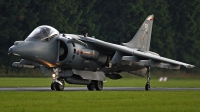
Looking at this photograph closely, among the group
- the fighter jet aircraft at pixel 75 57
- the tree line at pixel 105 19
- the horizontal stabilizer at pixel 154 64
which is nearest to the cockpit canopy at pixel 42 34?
the fighter jet aircraft at pixel 75 57

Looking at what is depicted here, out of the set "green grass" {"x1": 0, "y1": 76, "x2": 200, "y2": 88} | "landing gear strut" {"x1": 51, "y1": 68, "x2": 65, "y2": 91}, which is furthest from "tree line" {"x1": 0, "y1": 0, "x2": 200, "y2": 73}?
"landing gear strut" {"x1": 51, "y1": 68, "x2": 65, "y2": 91}

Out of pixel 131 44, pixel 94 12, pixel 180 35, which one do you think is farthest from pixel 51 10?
pixel 131 44

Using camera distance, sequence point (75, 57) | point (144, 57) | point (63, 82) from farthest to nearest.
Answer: point (144, 57)
point (75, 57)
point (63, 82)

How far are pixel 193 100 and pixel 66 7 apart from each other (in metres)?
41.7

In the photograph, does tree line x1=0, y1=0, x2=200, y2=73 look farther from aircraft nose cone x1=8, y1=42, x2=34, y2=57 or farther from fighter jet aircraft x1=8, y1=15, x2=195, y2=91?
aircraft nose cone x1=8, y1=42, x2=34, y2=57

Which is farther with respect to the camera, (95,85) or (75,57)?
(95,85)

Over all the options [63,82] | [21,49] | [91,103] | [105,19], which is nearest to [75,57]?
[63,82]

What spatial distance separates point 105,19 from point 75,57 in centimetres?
3848

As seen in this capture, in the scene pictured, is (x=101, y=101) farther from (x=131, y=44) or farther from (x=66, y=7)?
(x=66, y=7)

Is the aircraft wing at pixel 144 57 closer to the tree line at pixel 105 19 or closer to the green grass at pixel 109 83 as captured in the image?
the green grass at pixel 109 83

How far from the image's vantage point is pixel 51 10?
57.7 m

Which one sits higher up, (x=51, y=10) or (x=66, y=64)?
(x=51, y=10)

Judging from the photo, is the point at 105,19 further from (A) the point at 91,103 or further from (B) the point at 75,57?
(A) the point at 91,103

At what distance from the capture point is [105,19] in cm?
6469
